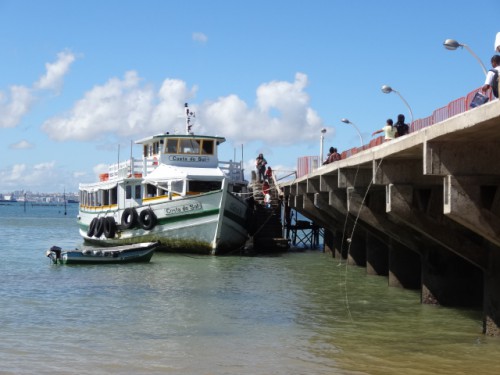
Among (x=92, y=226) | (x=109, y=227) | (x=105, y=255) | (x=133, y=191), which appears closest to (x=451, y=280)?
(x=105, y=255)

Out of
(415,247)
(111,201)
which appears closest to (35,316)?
(415,247)

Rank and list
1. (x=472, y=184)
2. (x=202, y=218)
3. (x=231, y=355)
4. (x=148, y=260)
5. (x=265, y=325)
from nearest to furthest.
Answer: (x=472, y=184) → (x=231, y=355) → (x=265, y=325) → (x=148, y=260) → (x=202, y=218)

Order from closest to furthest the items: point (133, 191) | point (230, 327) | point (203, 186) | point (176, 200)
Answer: point (230, 327) < point (176, 200) < point (203, 186) < point (133, 191)

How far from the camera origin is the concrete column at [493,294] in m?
12.3

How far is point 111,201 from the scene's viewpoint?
35.5 metres

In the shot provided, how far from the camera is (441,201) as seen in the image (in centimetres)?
1499

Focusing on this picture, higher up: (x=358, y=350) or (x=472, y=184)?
(x=472, y=184)

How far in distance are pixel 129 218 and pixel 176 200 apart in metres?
3.22

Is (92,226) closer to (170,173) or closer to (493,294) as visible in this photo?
(170,173)

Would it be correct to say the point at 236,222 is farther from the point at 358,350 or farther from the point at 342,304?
the point at 358,350

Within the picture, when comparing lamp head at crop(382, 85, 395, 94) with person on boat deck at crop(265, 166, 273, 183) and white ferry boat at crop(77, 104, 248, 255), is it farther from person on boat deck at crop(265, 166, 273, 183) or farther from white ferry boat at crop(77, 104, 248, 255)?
person on boat deck at crop(265, 166, 273, 183)

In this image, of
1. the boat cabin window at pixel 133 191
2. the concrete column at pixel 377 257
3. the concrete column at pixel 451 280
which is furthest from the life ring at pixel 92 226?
the concrete column at pixel 451 280

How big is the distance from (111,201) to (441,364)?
25905 millimetres

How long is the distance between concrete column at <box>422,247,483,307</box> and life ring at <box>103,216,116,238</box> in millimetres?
19588
